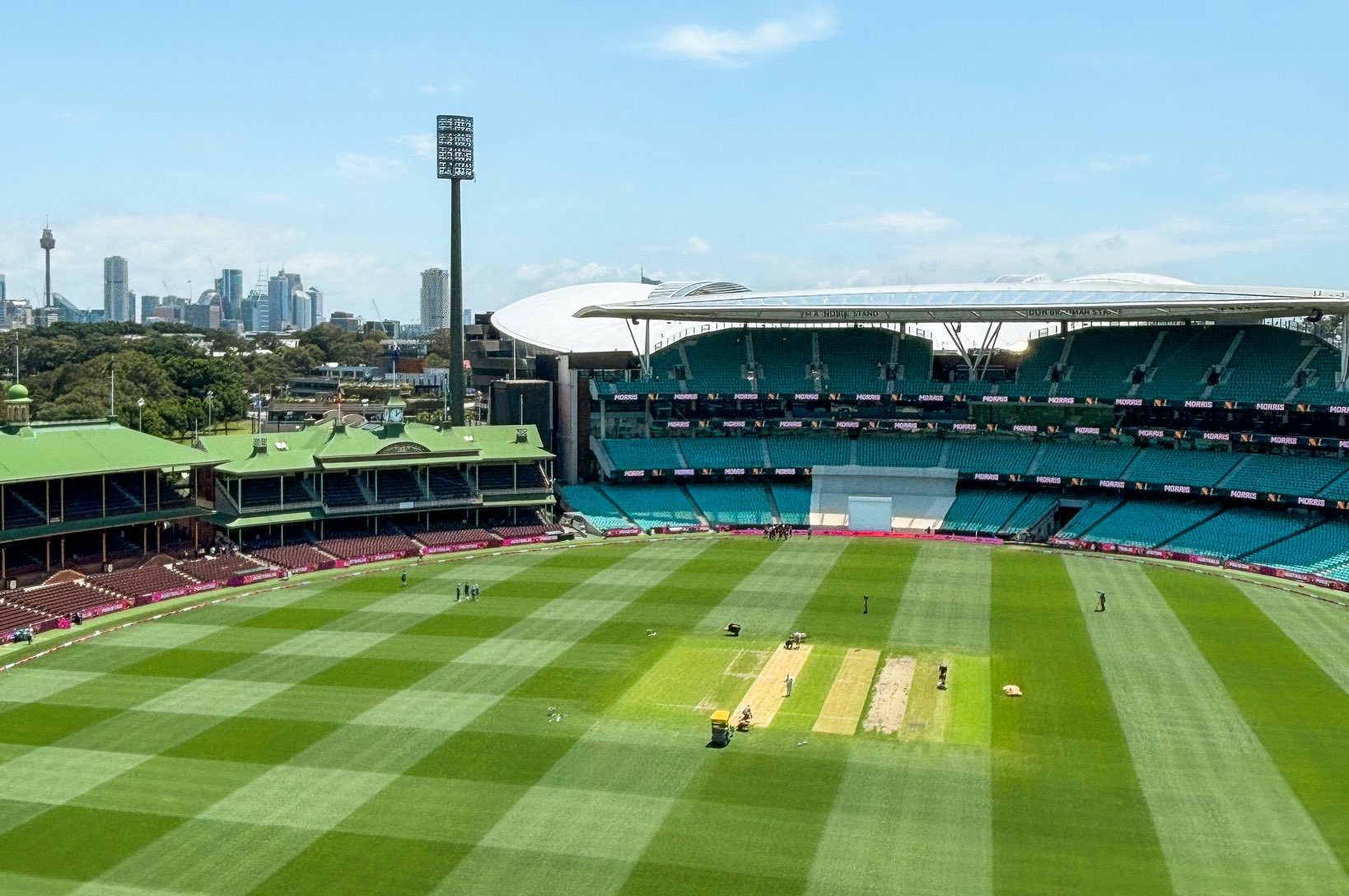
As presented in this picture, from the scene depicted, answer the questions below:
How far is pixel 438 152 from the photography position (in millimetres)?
86188

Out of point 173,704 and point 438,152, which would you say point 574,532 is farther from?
point 173,704

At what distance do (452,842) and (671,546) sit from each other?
42.2 metres

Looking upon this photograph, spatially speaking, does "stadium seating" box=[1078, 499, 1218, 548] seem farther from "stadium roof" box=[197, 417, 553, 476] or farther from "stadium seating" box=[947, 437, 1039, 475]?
"stadium roof" box=[197, 417, 553, 476]

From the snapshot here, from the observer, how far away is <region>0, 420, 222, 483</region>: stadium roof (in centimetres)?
5278

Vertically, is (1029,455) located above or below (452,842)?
above

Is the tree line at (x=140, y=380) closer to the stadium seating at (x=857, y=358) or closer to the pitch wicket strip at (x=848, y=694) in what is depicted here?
the stadium seating at (x=857, y=358)

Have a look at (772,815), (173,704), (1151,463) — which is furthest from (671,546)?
(772,815)

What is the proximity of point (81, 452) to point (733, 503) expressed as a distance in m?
39.0

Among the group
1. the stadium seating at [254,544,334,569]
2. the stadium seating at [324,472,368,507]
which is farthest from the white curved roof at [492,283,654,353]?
the stadium seating at [254,544,334,569]

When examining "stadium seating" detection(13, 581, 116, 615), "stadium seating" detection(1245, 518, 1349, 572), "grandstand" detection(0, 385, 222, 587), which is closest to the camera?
"stadium seating" detection(13, 581, 116, 615)

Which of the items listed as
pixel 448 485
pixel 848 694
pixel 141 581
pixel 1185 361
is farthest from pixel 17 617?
pixel 1185 361

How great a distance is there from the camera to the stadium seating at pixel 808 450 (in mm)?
82125

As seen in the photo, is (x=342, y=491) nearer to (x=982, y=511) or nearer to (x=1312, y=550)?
(x=982, y=511)

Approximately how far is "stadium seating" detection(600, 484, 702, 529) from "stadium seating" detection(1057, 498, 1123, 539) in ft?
73.0
